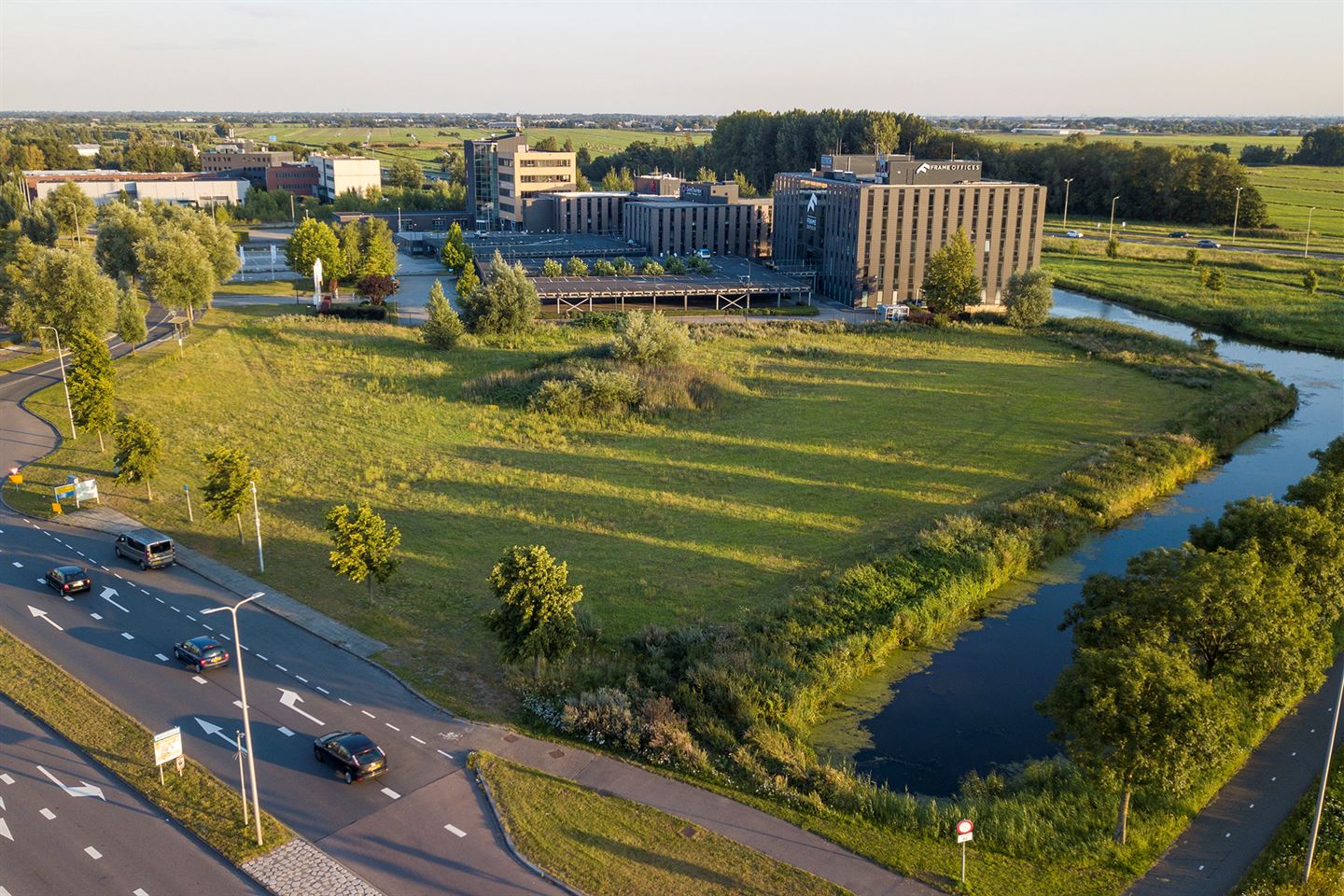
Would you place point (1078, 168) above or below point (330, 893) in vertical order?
above

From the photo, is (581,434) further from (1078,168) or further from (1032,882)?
(1078,168)

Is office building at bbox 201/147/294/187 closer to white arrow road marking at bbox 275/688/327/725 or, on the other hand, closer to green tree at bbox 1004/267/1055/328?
green tree at bbox 1004/267/1055/328

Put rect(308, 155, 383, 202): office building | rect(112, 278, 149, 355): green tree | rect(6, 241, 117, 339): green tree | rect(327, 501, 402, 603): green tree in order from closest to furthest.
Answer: rect(327, 501, 402, 603): green tree, rect(6, 241, 117, 339): green tree, rect(112, 278, 149, 355): green tree, rect(308, 155, 383, 202): office building

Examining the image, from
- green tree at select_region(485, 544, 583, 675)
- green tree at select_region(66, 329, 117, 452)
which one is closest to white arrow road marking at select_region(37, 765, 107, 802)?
green tree at select_region(485, 544, 583, 675)

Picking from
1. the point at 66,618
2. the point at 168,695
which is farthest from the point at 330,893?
the point at 66,618

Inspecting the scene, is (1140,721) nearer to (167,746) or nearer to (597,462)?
(167,746)
